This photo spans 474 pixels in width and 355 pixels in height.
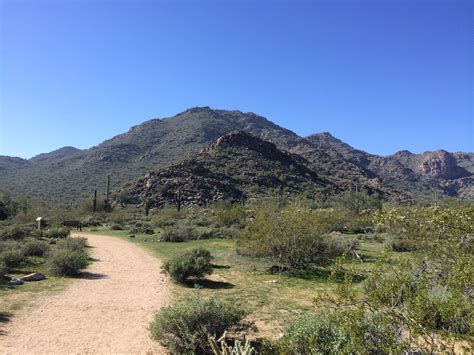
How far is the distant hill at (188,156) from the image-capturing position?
252 ft

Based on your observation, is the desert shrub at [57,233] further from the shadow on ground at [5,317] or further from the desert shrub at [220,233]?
the shadow on ground at [5,317]

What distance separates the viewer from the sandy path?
741cm

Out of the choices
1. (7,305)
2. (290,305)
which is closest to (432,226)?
(290,305)

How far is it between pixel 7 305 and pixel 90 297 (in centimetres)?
206

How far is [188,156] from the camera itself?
78625 mm

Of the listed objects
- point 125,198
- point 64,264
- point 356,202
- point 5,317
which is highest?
point 125,198

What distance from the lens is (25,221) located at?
3669 cm

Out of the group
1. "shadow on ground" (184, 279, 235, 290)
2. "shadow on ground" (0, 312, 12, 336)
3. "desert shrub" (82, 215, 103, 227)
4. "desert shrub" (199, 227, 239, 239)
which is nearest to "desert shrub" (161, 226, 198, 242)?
"desert shrub" (199, 227, 239, 239)

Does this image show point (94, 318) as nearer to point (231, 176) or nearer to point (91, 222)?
point (91, 222)

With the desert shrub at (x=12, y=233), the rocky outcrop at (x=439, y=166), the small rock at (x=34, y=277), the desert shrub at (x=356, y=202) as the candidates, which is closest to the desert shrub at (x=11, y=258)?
the small rock at (x=34, y=277)

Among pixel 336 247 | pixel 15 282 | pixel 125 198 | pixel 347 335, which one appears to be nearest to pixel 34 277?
pixel 15 282

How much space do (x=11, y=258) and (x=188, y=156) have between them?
6457cm

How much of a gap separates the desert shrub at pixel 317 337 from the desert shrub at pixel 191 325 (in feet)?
6.19

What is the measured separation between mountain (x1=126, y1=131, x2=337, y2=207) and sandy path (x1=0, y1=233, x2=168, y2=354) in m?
44.0
